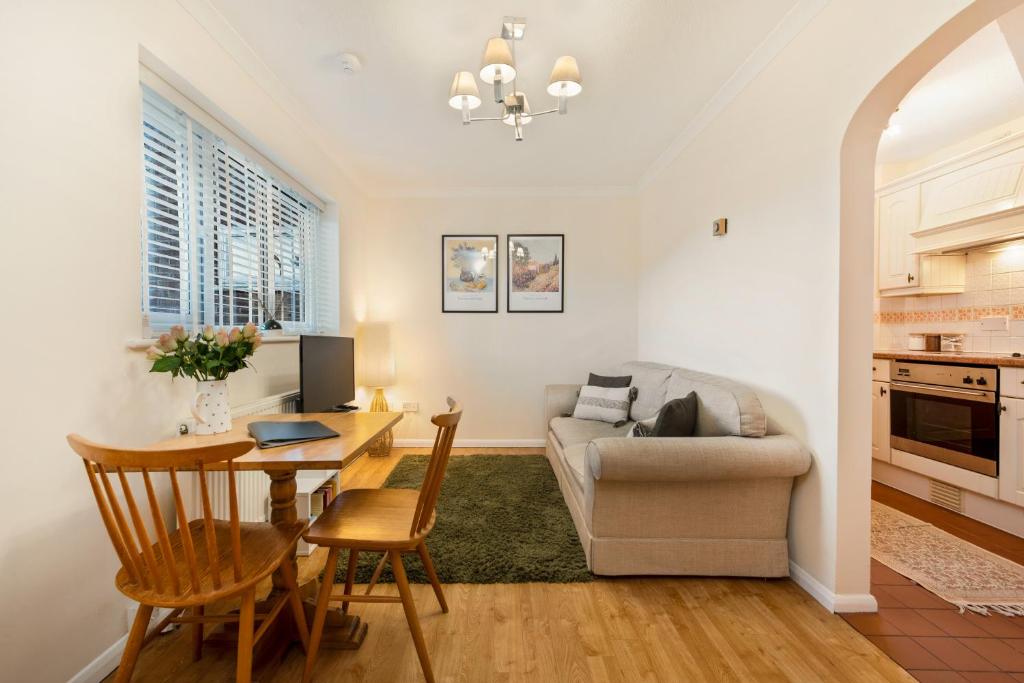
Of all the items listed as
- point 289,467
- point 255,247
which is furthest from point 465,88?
point 289,467

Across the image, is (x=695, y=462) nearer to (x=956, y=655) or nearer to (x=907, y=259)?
(x=956, y=655)

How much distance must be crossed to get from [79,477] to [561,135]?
319 cm

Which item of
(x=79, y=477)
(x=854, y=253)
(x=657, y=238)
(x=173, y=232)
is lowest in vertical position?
(x=79, y=477)

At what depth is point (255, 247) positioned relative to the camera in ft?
8.59

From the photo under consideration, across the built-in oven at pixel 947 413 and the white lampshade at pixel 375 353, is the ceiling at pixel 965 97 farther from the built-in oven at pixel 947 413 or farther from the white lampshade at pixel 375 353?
the white lampshade at pixel 375 353

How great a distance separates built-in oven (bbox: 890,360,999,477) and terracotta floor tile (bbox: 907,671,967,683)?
1.69 metres

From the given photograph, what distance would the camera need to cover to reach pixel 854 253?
1.77m

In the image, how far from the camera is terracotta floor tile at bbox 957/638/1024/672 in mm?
1506

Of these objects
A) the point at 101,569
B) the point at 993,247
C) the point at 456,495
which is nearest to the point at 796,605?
the point at 456,495

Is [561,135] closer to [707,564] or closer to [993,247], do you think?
[707,564]

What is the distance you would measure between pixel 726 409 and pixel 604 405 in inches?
52.1

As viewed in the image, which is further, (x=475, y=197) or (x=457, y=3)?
(x=475, y=197)

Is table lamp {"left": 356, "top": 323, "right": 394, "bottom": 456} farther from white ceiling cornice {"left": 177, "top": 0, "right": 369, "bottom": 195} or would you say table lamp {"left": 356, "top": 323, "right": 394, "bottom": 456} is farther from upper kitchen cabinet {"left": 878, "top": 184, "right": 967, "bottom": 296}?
upper kitchen cabinet {"left": 878, "top": 184, "right": 967, "bottom": 296}

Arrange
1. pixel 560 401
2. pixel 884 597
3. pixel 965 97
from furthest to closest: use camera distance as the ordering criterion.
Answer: pixel 560 401, pixel 965 97, pixel 884 597
